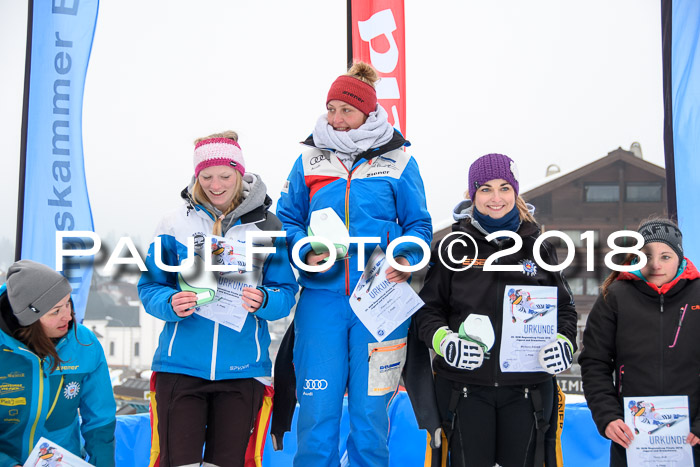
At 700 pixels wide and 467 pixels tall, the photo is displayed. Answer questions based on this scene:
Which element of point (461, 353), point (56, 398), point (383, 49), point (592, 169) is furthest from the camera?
point (592, 169)

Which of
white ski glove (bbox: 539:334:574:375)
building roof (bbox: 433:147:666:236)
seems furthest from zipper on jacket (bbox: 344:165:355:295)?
building roof (bbox: 433:147:666:236)

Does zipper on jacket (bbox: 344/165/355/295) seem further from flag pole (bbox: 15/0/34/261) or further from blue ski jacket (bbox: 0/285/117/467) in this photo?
flag pole (bbox: 15/0/34/261)

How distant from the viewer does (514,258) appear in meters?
2.45

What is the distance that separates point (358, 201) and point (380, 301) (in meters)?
0.45

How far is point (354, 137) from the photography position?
8.63ft

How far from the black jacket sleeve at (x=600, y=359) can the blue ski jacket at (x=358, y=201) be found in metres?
0.78

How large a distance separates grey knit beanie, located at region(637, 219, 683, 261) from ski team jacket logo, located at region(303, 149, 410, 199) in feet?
3.53

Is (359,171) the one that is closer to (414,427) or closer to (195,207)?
(195,207)

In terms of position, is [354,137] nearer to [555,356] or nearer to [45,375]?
[555,356]

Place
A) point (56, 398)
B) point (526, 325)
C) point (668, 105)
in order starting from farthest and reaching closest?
point (668, 105), point (56, 398), point (526, 325)

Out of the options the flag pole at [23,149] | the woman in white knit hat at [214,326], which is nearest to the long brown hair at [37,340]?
the woman in white knit hat at [214,326]

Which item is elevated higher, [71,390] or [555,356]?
[555,356]

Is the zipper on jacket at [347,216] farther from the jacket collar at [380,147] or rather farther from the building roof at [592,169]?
the building roof at [592,169]

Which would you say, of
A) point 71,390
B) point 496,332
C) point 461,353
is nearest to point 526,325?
point 496,332
